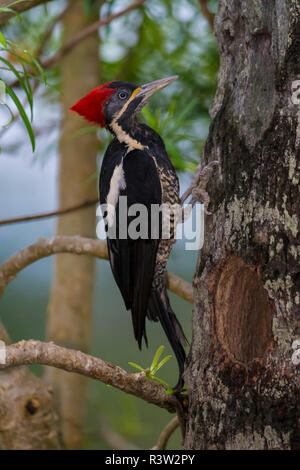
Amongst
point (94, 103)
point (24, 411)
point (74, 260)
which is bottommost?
point (24, 411)

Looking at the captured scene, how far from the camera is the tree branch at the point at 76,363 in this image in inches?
42.9

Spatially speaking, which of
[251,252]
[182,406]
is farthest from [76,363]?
[251,252]

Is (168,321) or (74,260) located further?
(74,260)

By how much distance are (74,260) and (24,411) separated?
2.97ft

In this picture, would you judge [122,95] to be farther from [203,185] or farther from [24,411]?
[24,411]

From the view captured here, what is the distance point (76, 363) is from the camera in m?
1.13

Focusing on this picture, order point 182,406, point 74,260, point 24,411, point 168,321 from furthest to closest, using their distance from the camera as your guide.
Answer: point 74,260
point 24,411
point 168,321
point 182,406

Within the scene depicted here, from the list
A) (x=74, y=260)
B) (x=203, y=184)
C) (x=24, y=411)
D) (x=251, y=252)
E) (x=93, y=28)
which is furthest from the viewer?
(x=74, y=260)

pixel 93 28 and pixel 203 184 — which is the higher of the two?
pixel 93 28

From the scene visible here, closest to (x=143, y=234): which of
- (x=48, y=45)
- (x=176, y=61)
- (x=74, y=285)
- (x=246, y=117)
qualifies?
(x=246, y=117)

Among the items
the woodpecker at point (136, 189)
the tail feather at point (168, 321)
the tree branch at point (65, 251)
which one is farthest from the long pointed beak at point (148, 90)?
the tail feather at point (168, 321)

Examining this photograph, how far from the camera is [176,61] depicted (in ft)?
9.44

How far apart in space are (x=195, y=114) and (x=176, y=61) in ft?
1.50

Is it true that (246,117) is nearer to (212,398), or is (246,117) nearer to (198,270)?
(198,270)
